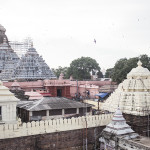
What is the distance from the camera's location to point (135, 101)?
15.3m

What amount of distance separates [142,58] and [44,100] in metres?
28.0

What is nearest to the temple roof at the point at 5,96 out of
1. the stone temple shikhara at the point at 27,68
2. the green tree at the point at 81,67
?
the stone temple shikhara at the point at 27,68

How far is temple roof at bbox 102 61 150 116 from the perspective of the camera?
14.8 meters

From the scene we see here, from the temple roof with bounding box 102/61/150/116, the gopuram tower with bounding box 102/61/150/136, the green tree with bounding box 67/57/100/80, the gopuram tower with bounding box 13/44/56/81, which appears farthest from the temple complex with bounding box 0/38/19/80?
the gopuram tower with bounding box 102/61/150/136

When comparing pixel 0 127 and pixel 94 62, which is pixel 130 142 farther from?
pixel 94 62

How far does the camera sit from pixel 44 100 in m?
16.7

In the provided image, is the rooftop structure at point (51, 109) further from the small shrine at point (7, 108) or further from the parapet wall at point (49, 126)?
the parapet wall at point (49, 126)

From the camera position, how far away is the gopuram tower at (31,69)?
126ft

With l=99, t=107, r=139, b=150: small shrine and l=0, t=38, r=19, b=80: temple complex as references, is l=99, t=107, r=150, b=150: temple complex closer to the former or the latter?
l=99, t=107, r=139, b=150: small shrine

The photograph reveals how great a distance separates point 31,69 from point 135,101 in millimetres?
26235

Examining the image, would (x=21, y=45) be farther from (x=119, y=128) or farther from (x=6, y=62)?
(x=119, y=128)

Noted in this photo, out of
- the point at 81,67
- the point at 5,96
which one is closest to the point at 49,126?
the point at 5,96

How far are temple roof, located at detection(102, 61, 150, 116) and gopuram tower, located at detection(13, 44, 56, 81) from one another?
916 inches

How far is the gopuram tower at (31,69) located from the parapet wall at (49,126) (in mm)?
25468
